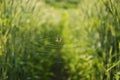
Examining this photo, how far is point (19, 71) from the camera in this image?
3.08 m

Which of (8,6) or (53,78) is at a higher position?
(8,6)

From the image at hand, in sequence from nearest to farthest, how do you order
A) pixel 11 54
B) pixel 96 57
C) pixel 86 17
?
pixel 11 54 < pixel 96 57 < pixel 86 17

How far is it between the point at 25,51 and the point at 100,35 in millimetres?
817

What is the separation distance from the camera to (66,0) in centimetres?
A: 1559

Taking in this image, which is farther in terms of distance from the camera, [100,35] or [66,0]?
[66,0]

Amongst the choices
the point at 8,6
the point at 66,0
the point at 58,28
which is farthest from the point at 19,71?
the point at 66,0

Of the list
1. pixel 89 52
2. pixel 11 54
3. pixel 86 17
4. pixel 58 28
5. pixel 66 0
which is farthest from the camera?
pixel 66 0

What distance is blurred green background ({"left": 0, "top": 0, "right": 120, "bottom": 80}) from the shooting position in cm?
295

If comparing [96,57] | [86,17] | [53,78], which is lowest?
[53,78]

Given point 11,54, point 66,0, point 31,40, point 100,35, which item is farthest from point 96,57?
point 66,0

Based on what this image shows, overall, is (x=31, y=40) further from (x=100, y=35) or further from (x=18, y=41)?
(x=100, y=35)

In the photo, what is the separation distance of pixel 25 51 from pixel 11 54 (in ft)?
→ 1.13

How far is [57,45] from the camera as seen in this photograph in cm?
304

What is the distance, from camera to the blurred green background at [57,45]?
295 cm
